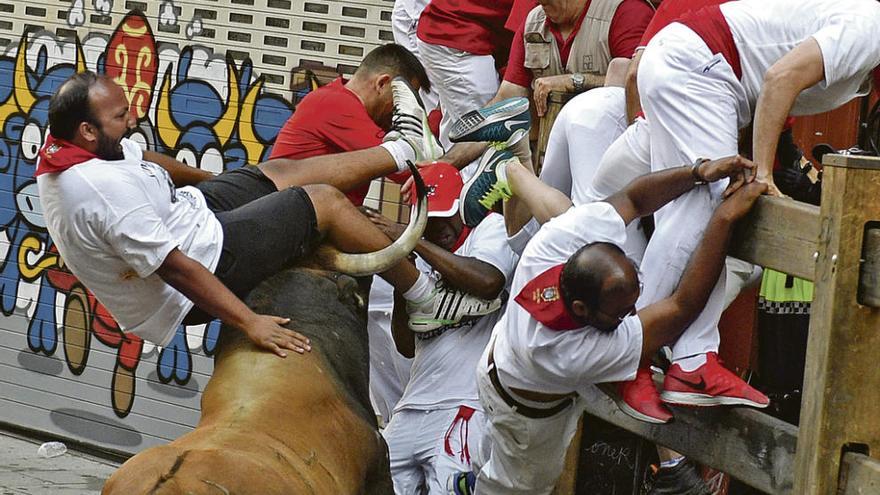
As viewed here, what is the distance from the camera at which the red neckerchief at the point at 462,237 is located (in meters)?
7.39

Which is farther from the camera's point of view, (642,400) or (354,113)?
(354,113)

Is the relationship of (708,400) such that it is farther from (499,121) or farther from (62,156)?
(62,156)

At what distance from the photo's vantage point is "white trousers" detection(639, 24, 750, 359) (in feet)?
17.3

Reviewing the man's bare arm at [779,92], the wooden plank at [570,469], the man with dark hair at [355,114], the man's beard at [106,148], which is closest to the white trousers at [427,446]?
the wooden plank at [570,469]

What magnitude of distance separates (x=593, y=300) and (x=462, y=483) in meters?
1.95

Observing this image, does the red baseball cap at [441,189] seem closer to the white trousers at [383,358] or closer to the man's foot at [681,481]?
the white trousers at [383,358]

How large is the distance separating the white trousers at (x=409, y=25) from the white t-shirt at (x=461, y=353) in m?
1.62

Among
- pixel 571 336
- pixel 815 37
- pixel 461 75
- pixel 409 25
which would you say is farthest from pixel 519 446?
pixel 409 25

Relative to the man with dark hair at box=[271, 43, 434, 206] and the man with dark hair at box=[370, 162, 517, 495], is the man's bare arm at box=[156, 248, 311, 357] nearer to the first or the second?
the man with dark hair at box=[370, 162, 517, 495]

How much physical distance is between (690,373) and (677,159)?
0.79 m

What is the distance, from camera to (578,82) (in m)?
6.99

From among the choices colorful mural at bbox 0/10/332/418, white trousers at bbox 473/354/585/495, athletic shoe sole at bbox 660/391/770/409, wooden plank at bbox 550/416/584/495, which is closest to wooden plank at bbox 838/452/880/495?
athletic shoe sole at bbox 660/391/770/409

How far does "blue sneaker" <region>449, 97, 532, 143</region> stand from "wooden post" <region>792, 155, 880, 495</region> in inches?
87.7

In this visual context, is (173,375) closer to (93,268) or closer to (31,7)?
(31,7)
